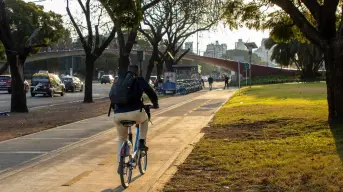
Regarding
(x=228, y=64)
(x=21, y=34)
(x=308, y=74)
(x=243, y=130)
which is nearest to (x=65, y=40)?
(x=21, y=34)

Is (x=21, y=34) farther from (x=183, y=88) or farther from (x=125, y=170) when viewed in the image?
(x=125, y=170)

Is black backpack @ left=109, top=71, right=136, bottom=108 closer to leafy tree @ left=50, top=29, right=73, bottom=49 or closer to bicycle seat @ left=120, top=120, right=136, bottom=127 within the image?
bicycle seat @ left=120, top=120, right=136, bottom=127

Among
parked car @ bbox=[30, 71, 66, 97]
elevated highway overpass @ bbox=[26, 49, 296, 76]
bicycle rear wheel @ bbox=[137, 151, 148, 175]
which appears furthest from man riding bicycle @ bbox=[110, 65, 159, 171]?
elevated highway overpass @ bbox=[26, 49, 296, 76]

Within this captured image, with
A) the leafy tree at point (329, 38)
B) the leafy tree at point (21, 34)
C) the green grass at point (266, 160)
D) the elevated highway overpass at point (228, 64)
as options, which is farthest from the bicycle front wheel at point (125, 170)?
the elevated highway overpass at point (228, 64)

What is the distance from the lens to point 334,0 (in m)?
12.5

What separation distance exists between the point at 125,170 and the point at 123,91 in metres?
1.15

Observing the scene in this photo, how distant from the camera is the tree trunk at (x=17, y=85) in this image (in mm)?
21094

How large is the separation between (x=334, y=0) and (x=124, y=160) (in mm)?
7875

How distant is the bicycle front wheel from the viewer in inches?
278

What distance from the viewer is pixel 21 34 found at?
5088 cm

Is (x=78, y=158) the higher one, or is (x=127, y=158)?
(x=127, y=158)

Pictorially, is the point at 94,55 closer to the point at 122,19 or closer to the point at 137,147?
the point at 122,19

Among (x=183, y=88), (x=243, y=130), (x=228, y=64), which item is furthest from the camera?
(x=228, y=64)

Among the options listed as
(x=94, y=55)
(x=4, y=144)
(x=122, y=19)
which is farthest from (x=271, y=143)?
(x=94, y=55)
